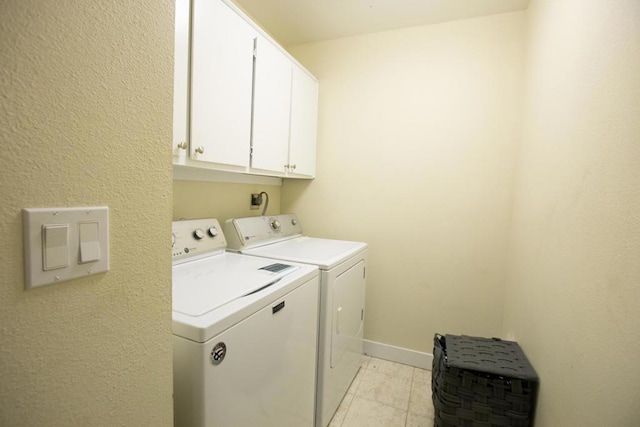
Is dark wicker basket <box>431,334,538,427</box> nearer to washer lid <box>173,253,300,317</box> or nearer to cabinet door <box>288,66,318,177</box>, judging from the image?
washer lid <box>173,253,300,317</box>

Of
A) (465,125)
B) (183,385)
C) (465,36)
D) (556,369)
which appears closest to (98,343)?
(183,385)

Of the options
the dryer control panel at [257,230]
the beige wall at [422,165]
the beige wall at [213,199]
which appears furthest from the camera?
the beige wall at [422,165]

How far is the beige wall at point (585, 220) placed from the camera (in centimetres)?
78

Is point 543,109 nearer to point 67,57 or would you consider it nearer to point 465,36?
point 465,36

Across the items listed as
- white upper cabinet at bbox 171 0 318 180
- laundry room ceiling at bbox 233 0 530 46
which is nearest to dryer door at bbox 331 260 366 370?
white upper cabinet at bbox 171 0 318 180

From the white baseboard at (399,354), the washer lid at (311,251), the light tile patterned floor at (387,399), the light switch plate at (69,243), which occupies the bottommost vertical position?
the light tile patterned floor at (387,399)

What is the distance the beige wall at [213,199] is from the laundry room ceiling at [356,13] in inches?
47.8

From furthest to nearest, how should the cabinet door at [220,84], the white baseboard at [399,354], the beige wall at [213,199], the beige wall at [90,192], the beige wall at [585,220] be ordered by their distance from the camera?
the white baseboard at [399,354] < the beige wall at [213,199] < the cabinet door at [220,84] < the beige wall at [585,220] < the beige wall at [90,192]

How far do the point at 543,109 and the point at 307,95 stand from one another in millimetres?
1506

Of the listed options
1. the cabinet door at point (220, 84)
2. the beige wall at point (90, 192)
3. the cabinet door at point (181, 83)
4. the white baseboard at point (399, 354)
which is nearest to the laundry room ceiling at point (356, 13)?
the cabinet door at point (220, 84)

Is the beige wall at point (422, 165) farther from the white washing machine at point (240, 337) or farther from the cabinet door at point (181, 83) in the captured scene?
the cabinet door at point (181, 83)

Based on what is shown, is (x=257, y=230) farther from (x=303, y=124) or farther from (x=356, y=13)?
(x=356, y=13)

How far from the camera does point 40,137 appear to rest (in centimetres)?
43

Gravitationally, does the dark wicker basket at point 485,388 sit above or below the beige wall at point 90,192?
below
